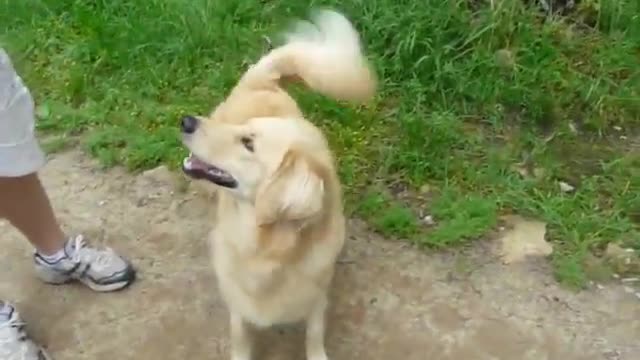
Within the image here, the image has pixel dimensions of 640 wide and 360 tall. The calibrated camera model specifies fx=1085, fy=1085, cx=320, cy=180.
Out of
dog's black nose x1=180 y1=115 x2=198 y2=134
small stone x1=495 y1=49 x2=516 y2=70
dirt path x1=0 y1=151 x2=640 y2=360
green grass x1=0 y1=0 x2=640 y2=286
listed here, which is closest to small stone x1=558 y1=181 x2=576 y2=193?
green grass x1=0 y1=0 x2=640 y2=286

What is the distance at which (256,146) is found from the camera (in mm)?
2322

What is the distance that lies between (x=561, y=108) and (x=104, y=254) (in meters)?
1.54

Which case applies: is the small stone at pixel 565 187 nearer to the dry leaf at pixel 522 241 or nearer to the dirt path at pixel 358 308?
the dry leaf at pixel 522 241

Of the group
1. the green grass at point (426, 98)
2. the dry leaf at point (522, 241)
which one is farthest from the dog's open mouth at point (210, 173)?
the dry leaf at point (522, 241)

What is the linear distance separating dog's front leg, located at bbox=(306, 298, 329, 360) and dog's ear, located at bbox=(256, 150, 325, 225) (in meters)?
0.40

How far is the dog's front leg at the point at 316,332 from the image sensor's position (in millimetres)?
2586

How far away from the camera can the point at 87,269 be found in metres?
2.88

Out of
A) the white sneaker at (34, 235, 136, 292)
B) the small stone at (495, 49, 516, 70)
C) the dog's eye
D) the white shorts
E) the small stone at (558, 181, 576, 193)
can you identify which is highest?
the dog's eye

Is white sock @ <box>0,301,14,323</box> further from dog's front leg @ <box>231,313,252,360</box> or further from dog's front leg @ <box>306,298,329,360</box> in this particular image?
dog's front leg @ <box>306,298,329,360</box>

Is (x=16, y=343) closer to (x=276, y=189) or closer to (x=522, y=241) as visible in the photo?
(x=276, y=189)

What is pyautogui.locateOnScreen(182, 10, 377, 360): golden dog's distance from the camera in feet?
7.42

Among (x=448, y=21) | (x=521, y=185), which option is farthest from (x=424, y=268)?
(x=448, y=21)

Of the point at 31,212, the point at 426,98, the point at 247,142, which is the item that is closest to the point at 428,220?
the point at 426,98

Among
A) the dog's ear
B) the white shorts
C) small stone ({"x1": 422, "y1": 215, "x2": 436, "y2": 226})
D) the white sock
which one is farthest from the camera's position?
small stone ({"x1": 422, "y1": 215, "x2": 436, "y2": 226})
